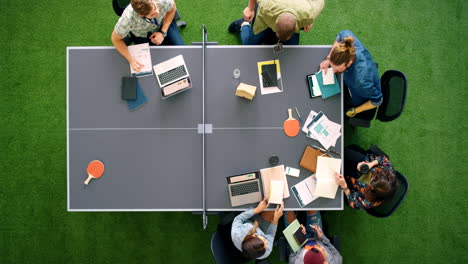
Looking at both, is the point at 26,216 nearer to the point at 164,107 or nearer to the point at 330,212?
the point at 164,107

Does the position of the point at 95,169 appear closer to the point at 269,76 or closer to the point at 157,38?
the point at 157,38

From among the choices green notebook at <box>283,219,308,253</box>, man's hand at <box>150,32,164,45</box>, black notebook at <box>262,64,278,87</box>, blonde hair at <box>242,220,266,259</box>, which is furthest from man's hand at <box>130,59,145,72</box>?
green notebook at <box>283,219,308,253</box>

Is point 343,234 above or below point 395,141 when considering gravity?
below

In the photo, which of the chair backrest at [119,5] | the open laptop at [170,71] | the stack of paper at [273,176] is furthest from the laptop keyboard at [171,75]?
the stack of paper at [273,176]

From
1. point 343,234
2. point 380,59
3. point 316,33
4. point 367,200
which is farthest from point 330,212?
point 316,33

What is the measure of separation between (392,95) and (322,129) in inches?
24.4

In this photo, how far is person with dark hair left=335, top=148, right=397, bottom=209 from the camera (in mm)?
2086

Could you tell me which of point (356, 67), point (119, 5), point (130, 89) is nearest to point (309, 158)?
point (356, 67)

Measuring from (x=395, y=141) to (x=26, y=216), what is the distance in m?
3.99

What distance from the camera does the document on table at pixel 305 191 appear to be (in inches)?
89.8

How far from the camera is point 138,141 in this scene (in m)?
2.30

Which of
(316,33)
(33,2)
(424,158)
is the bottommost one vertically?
(424,158)

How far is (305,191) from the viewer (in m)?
2.29

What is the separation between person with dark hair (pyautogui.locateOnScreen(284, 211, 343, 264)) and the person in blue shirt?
1.09m
